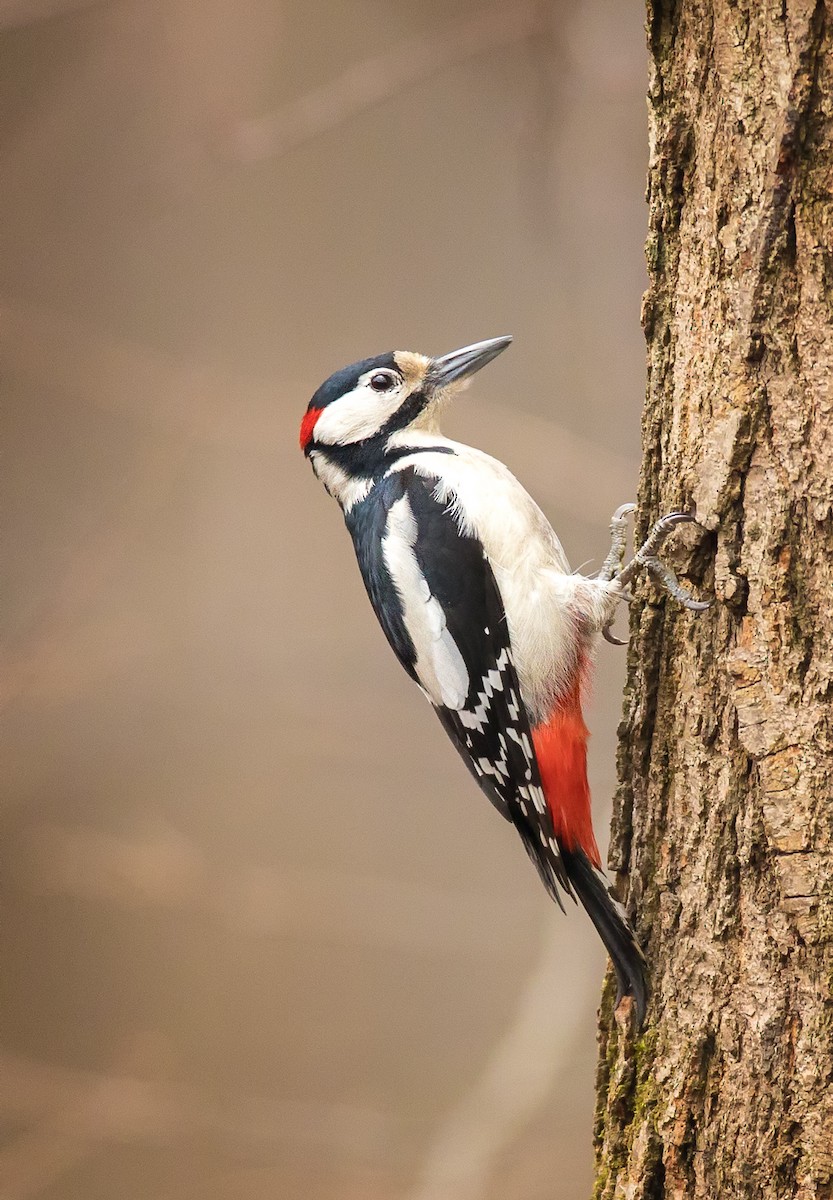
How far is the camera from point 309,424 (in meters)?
2.51

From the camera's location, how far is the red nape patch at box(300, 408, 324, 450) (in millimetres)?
2486

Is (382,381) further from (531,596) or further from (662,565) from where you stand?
(662,565)

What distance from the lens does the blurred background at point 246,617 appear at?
12.3ft

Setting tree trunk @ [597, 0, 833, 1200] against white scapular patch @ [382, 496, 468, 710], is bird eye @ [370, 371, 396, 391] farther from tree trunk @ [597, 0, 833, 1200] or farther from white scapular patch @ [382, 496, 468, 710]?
tree trunk @ [597, 0, 833, 1200]

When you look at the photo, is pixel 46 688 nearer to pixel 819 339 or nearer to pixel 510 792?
pixel 510 792

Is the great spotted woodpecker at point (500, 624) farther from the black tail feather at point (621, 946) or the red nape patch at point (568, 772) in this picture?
the black tail feather at point (621, 946)

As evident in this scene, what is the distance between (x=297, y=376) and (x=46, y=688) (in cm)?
143

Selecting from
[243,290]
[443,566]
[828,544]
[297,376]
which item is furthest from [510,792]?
[243,290]

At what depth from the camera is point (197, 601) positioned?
407cm

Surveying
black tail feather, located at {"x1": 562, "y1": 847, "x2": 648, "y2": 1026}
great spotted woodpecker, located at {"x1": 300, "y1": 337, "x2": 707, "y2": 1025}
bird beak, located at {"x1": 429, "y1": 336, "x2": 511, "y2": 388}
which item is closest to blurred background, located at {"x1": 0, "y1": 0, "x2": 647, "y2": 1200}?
bird beak, located at {"x1": 429, "y1": 336, "x2": 511, "y2": 388}

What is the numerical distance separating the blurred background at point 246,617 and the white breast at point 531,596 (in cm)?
147

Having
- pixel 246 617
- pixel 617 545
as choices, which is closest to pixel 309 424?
pixel 617 545

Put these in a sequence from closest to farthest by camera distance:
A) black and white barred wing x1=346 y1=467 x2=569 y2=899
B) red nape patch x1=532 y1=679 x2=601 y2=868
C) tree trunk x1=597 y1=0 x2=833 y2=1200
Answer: tree trunk x1=597 y1=0 x2=833 y2=1200 < red nape patch x1=532 y1=679 x2=601 y2=868 < black and white barred wing x1=346 y1=467 x2=569 y2=899

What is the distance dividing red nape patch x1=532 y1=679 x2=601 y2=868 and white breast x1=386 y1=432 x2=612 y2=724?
0.03m
